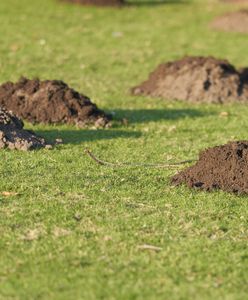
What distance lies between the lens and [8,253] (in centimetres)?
706

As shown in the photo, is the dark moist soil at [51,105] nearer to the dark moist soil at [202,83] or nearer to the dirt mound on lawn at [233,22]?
the dark moist soil at [202,83]

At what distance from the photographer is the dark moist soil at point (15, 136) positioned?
10383 mm

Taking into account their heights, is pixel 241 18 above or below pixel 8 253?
above

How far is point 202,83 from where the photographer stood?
14.7 metres

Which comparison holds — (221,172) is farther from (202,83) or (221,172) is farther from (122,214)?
(202,83)

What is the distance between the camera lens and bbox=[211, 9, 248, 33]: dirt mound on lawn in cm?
2314

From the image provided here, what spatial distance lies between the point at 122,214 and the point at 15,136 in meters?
2.86

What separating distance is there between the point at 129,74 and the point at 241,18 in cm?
741

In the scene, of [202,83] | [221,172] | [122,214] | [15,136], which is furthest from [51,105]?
[122,214]

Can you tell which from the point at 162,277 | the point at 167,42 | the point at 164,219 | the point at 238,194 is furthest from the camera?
the point at 167,42

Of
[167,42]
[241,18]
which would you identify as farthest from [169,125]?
[241,18]

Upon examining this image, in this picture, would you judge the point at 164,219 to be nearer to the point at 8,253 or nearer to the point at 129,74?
the point at 8,253

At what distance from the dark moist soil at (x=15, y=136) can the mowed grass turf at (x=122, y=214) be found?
186 millimetres

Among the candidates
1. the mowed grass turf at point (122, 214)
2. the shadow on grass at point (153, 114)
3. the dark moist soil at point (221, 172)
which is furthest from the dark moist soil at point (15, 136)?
the shadow on grass at point (153, 114)
